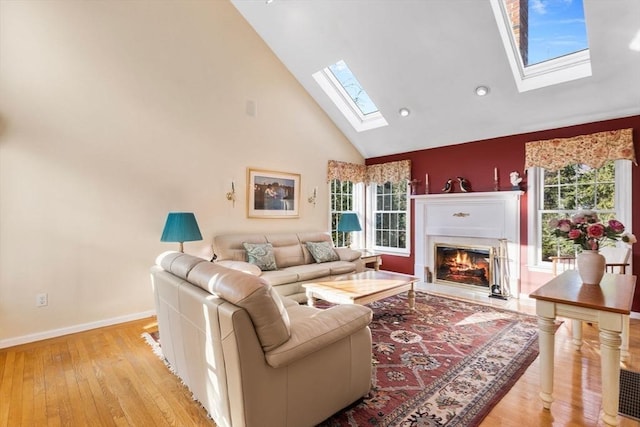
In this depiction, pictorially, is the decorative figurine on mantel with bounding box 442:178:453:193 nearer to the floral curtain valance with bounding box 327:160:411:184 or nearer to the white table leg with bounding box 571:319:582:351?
the floral curtain valance with bounding box 327:160:411:184

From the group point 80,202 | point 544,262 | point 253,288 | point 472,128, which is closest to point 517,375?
point 253,288

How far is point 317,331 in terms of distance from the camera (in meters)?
1.70

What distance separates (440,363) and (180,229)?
285cm

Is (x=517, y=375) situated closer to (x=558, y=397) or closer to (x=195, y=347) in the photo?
(x=558, y=397)

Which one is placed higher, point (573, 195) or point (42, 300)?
point (573, 195)

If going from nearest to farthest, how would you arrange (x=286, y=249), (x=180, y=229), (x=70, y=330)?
(x=70, y=330), (x=180, y=229), (x=286, y=249)

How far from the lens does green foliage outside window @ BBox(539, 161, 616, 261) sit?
150 inches

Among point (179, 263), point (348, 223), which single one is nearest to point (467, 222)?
point (348, 223)

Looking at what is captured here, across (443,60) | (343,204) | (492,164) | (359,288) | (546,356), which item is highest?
(443,60)

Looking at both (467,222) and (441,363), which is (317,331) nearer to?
(441,363)

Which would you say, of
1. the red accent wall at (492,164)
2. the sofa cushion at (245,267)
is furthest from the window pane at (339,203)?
the sofa cushion at (245,267)

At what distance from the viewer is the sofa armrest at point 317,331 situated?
1.52 meters

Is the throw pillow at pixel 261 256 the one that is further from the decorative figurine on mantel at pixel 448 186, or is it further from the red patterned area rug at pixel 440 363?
the decorative figurine on mantel at pixel 448 186

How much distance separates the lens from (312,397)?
5.60 feet
